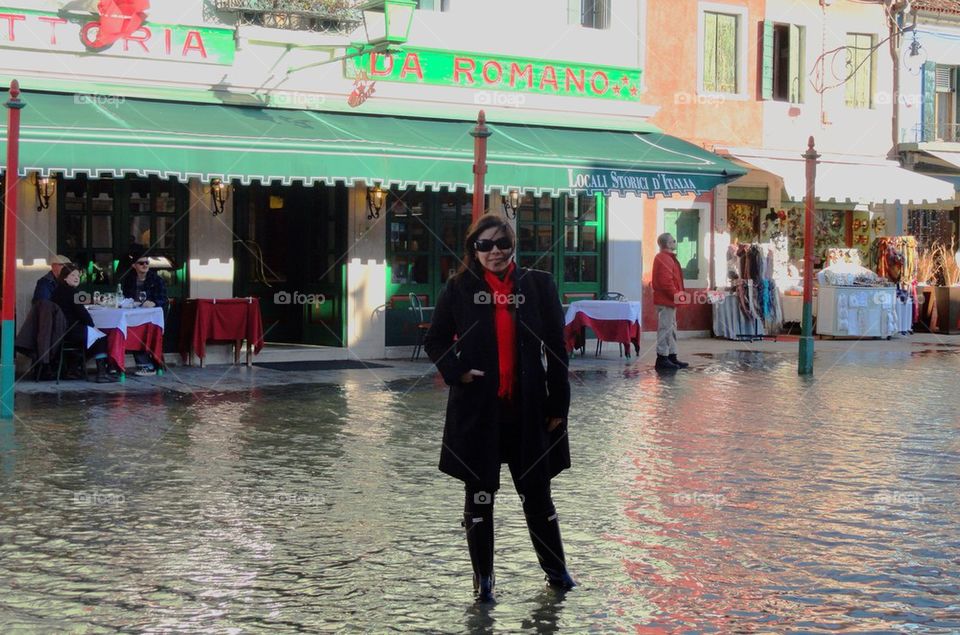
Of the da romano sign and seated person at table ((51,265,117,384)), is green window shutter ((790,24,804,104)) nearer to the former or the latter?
the da romano sign

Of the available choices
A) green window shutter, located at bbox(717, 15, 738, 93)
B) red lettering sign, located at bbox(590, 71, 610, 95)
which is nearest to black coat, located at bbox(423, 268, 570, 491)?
red lettering sign, located at bbox(590, 71, 610, 95)

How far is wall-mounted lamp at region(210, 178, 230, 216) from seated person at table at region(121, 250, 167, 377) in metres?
1.55

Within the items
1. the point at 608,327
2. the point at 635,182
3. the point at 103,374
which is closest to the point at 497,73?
the point at 635,182

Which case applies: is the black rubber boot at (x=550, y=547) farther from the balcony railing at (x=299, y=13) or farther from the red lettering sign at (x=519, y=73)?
the red lettering sign at (x=519, y=73)

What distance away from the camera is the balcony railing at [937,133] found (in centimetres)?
2673

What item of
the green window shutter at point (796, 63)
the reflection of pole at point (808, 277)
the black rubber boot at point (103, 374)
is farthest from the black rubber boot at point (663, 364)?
the green window shutter at point (796, 63)

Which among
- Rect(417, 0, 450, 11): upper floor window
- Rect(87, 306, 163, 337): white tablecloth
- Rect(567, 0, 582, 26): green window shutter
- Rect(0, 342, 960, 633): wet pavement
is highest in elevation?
Rect(567, 0, 582, 26): green window shutter

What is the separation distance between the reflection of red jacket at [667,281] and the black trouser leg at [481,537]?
1149cm

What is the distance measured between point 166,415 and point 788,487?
5757 millimetres

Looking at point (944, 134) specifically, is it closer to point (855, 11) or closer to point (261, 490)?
point (855, 11)

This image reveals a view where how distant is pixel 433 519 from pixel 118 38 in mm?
10437

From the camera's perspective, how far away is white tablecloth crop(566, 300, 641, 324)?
18.7 metres

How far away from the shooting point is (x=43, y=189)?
52.1 ft

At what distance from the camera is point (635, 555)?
7102 mm
